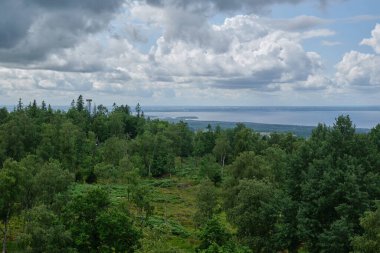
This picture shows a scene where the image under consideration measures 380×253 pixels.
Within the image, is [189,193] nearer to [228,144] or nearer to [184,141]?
[228,144]

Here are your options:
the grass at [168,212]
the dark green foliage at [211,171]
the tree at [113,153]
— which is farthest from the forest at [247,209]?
the tree at [113,153]

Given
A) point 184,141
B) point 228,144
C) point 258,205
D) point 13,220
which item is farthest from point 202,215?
point 184,141

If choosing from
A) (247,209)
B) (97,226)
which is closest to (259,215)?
(247,209)

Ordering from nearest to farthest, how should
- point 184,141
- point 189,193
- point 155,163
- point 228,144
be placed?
point 189,193 < point 155,163 < point 228,144 < point 184,141

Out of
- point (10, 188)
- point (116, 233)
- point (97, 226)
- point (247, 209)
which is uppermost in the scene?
point (10, 188)

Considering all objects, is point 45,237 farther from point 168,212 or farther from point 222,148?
point 222,148

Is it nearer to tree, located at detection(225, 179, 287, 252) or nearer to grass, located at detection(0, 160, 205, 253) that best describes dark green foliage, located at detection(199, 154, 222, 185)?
grass, located at detection(0, 160, 205, 253)

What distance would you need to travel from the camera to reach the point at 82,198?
117 ft

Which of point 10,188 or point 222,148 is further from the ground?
point 10,188

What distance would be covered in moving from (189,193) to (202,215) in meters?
35.7

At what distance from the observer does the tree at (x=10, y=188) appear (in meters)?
38.8

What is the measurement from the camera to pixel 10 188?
129 feet

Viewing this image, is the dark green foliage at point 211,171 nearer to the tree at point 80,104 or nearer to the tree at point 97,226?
→ the tree at point 97,226

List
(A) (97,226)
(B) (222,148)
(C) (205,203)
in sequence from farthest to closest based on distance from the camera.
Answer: (B) (222,148)
(C) (205,203)
(A) (97,226)
